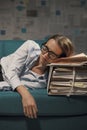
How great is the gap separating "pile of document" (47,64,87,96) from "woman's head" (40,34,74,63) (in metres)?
0.09

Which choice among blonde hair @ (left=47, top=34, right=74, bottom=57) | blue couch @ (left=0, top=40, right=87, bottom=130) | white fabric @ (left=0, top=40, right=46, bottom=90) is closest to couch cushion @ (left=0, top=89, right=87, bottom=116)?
blue couch @ (left=0, top=40, right=87, bottom=130)

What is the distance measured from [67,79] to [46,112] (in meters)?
0.23

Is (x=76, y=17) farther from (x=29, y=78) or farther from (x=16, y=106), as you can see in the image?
(x=16, y=106)

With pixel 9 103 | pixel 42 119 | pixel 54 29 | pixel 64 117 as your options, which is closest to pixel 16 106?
pixel 9 103

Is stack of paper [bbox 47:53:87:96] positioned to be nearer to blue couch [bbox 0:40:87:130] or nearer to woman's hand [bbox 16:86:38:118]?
blue couch [bbox 0:40:87:130]

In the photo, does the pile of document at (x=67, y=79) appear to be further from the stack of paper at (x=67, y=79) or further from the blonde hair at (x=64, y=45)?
the blonde hair at (x=64, y=45)

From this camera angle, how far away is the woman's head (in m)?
2.00

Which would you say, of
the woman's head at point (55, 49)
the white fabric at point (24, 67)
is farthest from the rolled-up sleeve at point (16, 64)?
the woman's head at point (55, 49)

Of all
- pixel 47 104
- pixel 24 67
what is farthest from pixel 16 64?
pixel 47 104

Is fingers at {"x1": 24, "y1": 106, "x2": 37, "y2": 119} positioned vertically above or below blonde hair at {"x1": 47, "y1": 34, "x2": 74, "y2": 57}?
below

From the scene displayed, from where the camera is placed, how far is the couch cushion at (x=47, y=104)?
6.17 ft

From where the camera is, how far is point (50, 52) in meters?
2.00

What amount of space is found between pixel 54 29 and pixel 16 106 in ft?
4.46

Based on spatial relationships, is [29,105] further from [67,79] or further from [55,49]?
[55,49]
